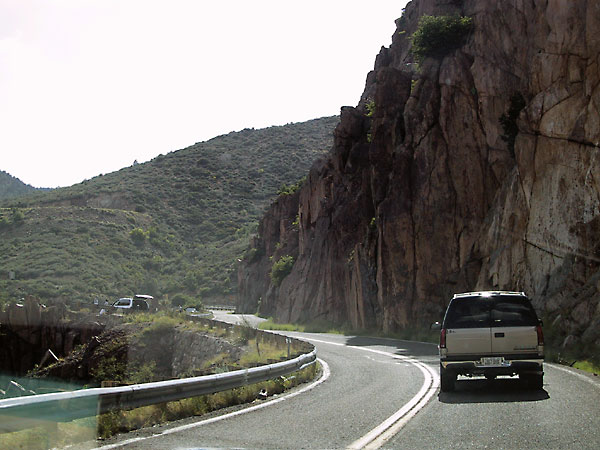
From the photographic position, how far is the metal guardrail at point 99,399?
7.17m

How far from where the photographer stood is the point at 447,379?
13.3 m

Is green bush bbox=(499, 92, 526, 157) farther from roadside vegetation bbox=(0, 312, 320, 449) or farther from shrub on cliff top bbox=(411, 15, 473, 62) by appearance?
roadside vegetation bbox=(0, 312, 320, 449)

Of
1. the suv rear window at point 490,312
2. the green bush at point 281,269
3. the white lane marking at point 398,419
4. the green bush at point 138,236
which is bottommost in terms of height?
the white lane marking at point 398,419

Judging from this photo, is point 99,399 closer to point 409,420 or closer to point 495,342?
point 409,420

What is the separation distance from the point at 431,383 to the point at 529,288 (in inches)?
590

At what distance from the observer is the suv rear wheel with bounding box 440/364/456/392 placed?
521 inches

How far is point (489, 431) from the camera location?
8945 mm

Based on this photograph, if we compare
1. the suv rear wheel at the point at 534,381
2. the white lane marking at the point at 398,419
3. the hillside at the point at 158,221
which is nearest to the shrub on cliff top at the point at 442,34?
the white lane marking at the point at 398,419

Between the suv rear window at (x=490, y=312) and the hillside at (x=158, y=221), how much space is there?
49.7 m

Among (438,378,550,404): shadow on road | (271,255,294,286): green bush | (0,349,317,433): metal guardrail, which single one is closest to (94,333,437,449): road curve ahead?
(0,349,317,433): metal guardrail

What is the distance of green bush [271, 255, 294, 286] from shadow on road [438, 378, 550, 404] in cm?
5063

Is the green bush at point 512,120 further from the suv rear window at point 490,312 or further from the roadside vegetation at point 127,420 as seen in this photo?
the roadside vegetation at point 127,420

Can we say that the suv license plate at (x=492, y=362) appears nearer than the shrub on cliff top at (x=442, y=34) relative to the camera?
Yes

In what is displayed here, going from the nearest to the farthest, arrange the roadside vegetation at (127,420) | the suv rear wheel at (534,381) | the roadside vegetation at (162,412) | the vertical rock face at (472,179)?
the roadside vegetation at (127,420) < the roadside vegetation at (162,412) < the suv rear wheel at (534,381) < the vertical rock face at (472,179)
